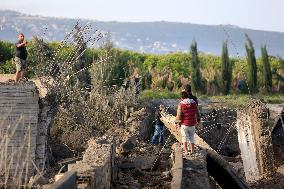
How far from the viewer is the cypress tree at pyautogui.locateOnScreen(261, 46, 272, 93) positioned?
28.1 meters

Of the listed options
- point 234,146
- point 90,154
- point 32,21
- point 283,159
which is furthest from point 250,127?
point 32,21

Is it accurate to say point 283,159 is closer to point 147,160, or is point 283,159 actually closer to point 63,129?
point 147,160

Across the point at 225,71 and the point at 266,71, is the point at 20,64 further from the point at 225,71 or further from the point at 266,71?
the point at 266,71

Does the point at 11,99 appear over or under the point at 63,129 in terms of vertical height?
over

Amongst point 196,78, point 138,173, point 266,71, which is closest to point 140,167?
point 138,173

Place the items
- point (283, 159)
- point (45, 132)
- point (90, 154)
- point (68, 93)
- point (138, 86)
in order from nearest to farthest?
point (90, 154)
point (45, 132)
point (283, 159)
point (68, 93)
point (138, 86)

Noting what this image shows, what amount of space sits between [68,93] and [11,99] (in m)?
3.51

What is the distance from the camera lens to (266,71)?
92.7 ft

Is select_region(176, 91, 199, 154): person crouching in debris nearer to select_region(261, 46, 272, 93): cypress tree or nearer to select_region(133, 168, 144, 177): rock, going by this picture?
select_region(133, 168, 144, 177): rock

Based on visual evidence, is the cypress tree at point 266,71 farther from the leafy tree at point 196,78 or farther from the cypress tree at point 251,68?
the leafy tree at point 196,78

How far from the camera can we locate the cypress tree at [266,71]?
28102 mm

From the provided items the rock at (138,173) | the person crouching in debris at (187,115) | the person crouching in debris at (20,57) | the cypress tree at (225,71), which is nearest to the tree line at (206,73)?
the cypress tree at (225,71)

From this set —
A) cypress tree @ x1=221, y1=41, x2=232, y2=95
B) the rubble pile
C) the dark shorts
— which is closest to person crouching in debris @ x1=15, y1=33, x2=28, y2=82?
the dark shorts

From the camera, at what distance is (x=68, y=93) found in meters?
16.3
